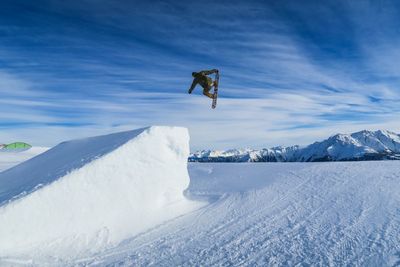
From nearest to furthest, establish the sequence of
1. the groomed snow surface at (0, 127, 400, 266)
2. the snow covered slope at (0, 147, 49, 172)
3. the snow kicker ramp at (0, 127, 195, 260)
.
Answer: the groomed snow surface at (0, 127, 400, 266) < the snow kicker ramp at (0, 127, 195, 260) < the snow covered slope at (0, 147, 49, 172)

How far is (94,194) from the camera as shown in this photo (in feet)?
33.0

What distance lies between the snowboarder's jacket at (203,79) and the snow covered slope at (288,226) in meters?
4.16

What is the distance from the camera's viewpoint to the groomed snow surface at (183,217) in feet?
26.5

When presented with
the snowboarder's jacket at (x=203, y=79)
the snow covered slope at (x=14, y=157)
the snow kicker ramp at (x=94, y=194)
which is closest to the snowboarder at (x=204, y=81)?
the snowboarder's jacket at (x=203, y=79)

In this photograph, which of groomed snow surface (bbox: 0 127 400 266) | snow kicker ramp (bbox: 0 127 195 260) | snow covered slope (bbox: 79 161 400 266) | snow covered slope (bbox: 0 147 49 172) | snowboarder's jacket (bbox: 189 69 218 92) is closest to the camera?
snow covered slope (bbox: 79 161 400 266)

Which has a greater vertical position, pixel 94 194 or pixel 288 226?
pixel 94 194

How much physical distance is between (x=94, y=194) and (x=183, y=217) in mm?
2881

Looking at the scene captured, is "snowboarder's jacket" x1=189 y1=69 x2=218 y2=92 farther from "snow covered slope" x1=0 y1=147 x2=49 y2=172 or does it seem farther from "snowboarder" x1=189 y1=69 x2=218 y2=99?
"snow covered slope" x1=0 y1=147 x2=49 y2=172

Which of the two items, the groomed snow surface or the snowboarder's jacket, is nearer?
the groomed snow surface

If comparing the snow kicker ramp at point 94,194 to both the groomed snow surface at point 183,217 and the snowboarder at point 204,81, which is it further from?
the snowboarder at point 204,81

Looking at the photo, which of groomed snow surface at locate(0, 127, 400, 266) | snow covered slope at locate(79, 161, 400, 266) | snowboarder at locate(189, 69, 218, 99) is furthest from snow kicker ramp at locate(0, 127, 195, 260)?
snowboarder at locate(189, 69, 218, 99)

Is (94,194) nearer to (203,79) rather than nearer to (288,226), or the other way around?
(288,226)

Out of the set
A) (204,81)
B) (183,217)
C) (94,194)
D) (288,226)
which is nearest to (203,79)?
(204,81)

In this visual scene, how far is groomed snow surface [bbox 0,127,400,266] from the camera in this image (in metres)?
8.07
